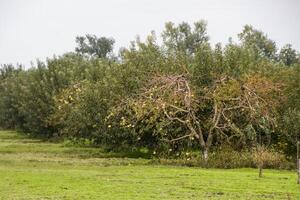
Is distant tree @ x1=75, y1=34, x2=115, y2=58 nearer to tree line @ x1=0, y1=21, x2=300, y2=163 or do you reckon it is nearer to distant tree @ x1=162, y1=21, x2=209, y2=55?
distant tree @ x1=162, y1=21, x2=209, y2=55

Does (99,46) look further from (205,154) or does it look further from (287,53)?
(205,154)

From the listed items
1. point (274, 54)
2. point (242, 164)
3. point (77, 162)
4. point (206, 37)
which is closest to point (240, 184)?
point (242, 164)

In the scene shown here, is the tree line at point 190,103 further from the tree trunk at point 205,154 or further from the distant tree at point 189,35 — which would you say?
the distant tree at point 189,35

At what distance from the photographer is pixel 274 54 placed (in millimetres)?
81250

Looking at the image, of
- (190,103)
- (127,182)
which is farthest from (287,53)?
(127,182)

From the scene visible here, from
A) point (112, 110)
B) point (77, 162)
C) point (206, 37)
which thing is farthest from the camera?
point (206, 37)

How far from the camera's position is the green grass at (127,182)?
57.7 feet

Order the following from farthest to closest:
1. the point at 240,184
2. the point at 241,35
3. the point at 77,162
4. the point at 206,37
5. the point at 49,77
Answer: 1. the point at 206,37
2. the point at 241,35
3. the point at 49,77
4. the point at 77,162
5. the point at 240,184

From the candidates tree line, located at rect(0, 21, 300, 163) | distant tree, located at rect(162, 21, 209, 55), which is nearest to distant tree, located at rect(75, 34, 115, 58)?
distant tree, located at rect(162, 21, 209, 55)

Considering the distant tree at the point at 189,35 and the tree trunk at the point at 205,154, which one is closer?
the tree trunk at the point at 205,154

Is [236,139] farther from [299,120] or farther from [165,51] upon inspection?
[165,51]

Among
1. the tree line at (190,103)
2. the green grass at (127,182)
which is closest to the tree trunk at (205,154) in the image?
the tree line at (190,103)

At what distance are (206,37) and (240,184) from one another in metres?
57.2

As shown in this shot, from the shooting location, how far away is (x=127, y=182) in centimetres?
2077
